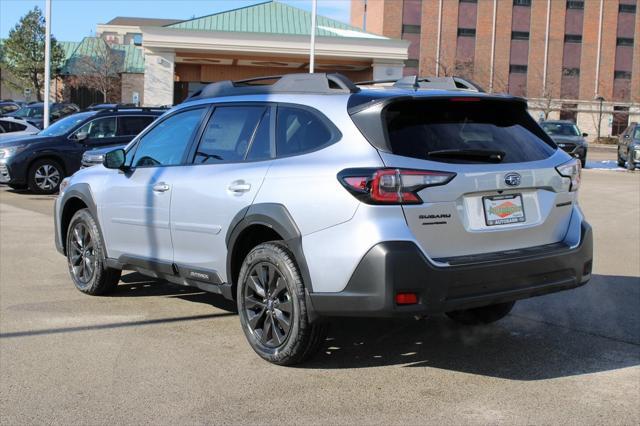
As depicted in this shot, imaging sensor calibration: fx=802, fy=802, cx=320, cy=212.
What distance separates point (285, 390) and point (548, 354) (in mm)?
1993

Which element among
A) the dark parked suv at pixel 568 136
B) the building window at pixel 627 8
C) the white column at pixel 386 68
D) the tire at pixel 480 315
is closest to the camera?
the tire at pixel 480 315

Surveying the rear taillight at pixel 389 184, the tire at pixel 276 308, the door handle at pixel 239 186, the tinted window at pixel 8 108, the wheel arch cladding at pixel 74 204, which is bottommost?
the tire at pixel 276 308

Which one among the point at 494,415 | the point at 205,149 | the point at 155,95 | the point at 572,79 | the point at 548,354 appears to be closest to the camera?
the point at 494,415

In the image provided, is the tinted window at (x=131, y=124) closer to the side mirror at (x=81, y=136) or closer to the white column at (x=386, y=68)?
the side mirror at (x=81, y=136)

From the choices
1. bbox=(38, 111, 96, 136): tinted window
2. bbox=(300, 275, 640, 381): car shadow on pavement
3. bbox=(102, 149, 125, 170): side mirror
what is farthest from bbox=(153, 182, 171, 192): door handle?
bbox=(38, 111, 96, 136): tinted window

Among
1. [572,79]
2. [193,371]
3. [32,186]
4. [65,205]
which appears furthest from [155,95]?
[572,79]

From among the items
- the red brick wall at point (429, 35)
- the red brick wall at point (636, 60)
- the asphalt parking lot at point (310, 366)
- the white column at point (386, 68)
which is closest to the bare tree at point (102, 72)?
the red brick wall at point (429, 35)

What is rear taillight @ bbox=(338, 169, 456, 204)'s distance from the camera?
15.0ft

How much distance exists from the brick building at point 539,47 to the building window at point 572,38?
0.09 meters

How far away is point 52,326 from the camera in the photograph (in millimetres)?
6312

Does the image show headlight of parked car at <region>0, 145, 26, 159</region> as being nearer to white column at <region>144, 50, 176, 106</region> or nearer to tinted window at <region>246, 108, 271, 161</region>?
tinted window at <region>246, 108, 271, 161</region>

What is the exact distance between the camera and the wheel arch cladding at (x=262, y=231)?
4.94 metres

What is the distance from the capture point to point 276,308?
206 inches

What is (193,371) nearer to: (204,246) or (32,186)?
(204,246)
